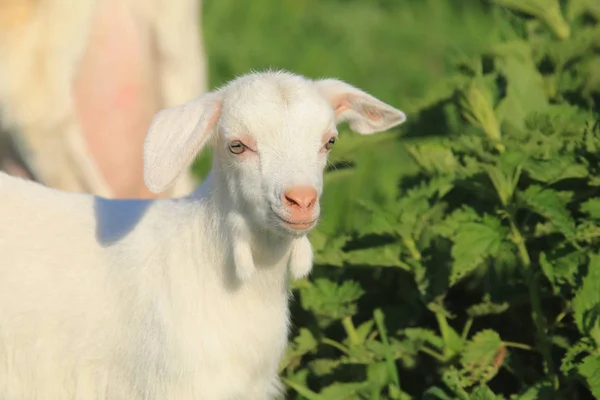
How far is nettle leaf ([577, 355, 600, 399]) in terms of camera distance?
4344 millimetres

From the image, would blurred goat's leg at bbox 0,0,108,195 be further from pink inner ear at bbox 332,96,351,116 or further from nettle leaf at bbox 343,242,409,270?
pink inner ear at bbox 332,96,351,116

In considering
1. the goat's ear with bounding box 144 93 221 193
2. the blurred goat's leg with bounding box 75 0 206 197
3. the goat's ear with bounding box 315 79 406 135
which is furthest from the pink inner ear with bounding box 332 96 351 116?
the blurred goat's leg with bounding box 75 0 206 197

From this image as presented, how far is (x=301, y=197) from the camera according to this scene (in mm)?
3949

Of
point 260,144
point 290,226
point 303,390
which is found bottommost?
point 303,390

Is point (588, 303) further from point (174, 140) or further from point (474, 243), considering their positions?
point (174, 140)

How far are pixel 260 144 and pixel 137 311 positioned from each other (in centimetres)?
66

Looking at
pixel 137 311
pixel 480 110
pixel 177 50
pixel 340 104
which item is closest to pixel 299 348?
pixel 137 311

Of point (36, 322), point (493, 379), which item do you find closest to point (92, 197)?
point (36, 322)

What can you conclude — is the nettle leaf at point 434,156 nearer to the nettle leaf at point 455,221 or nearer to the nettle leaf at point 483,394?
the nettle leaf at point 455,221

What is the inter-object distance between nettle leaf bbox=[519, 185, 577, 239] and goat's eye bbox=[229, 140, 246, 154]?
99 cm

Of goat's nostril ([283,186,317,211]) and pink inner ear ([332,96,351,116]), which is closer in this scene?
goat's nostril ([283,186,317,211])

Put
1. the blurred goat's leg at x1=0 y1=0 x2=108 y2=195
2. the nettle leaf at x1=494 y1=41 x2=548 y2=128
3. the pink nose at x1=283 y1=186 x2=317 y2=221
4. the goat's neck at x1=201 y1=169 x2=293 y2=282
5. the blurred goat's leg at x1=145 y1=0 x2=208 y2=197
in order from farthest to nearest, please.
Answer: the blurred goat's leg at x1=145 y1=0 x2=208 y2=197
the blurred goat's leg at x1=0 y1=0 x2=108 y2=195
the nettle leaf at x1=494 y1=41 x2=548 y2=128
the goat's neck at x1=201 y1=169 x2=293 y2=282
the pink nose at x1=283 y1=186 x2=317 y2=221

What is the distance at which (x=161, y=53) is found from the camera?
6125mm

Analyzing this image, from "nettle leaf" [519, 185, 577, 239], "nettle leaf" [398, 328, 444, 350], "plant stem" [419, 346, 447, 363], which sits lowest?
"plant stem" [419, 346, 447, 363]
